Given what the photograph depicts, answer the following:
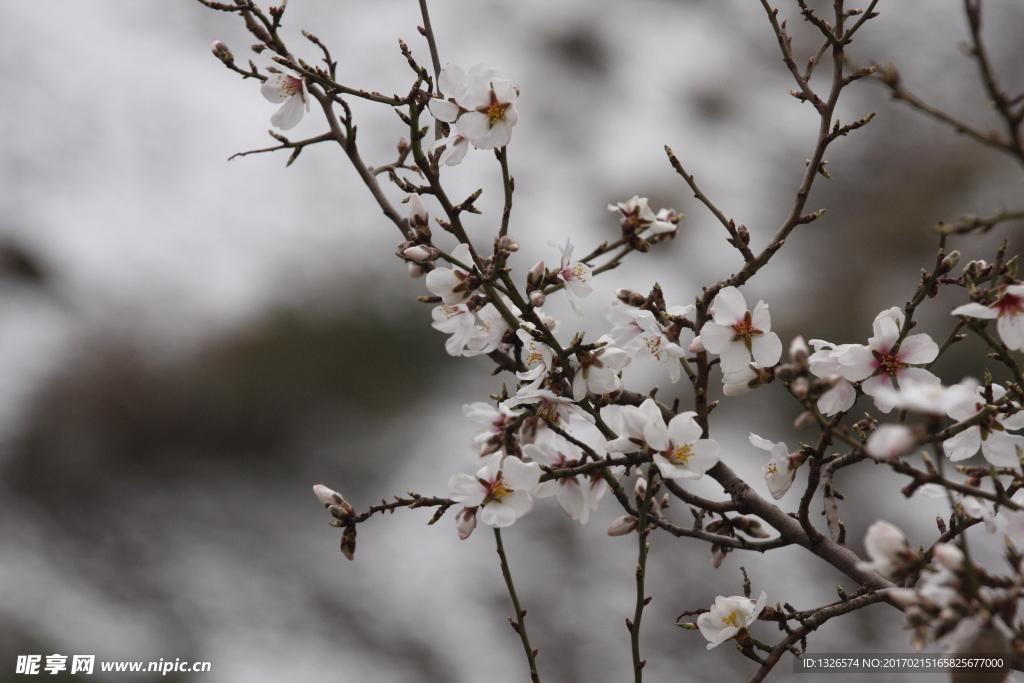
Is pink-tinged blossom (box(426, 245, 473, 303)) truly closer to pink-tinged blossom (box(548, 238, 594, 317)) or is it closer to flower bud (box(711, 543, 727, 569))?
pink-tinged blossom (box(548, 238, 594, 317))

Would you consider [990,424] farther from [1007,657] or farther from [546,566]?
[546,566]

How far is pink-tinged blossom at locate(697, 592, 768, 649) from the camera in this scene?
614mm

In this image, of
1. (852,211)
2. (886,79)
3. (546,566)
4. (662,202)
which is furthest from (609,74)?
(886,79)

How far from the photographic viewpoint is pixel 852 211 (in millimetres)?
3189

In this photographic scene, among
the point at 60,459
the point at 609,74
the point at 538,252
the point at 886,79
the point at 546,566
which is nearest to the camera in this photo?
the point at 886,79

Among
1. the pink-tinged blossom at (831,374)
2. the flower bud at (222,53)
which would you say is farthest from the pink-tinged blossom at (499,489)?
the flower bud at (222,53)

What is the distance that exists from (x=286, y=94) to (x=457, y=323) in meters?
0.31

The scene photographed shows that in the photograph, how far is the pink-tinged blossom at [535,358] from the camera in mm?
601

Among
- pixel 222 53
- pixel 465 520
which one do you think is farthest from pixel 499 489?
pixel 222 53

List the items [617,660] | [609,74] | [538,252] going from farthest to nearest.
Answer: [609,74]
[538,252]
[617,660]

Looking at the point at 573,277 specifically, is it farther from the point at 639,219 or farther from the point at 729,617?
the point at 729,617

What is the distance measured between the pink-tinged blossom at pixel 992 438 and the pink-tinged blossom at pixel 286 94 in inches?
27.5

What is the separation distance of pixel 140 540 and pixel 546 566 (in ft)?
4.33

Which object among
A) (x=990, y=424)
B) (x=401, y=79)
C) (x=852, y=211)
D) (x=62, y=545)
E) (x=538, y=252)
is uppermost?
(x=401, y=79)
